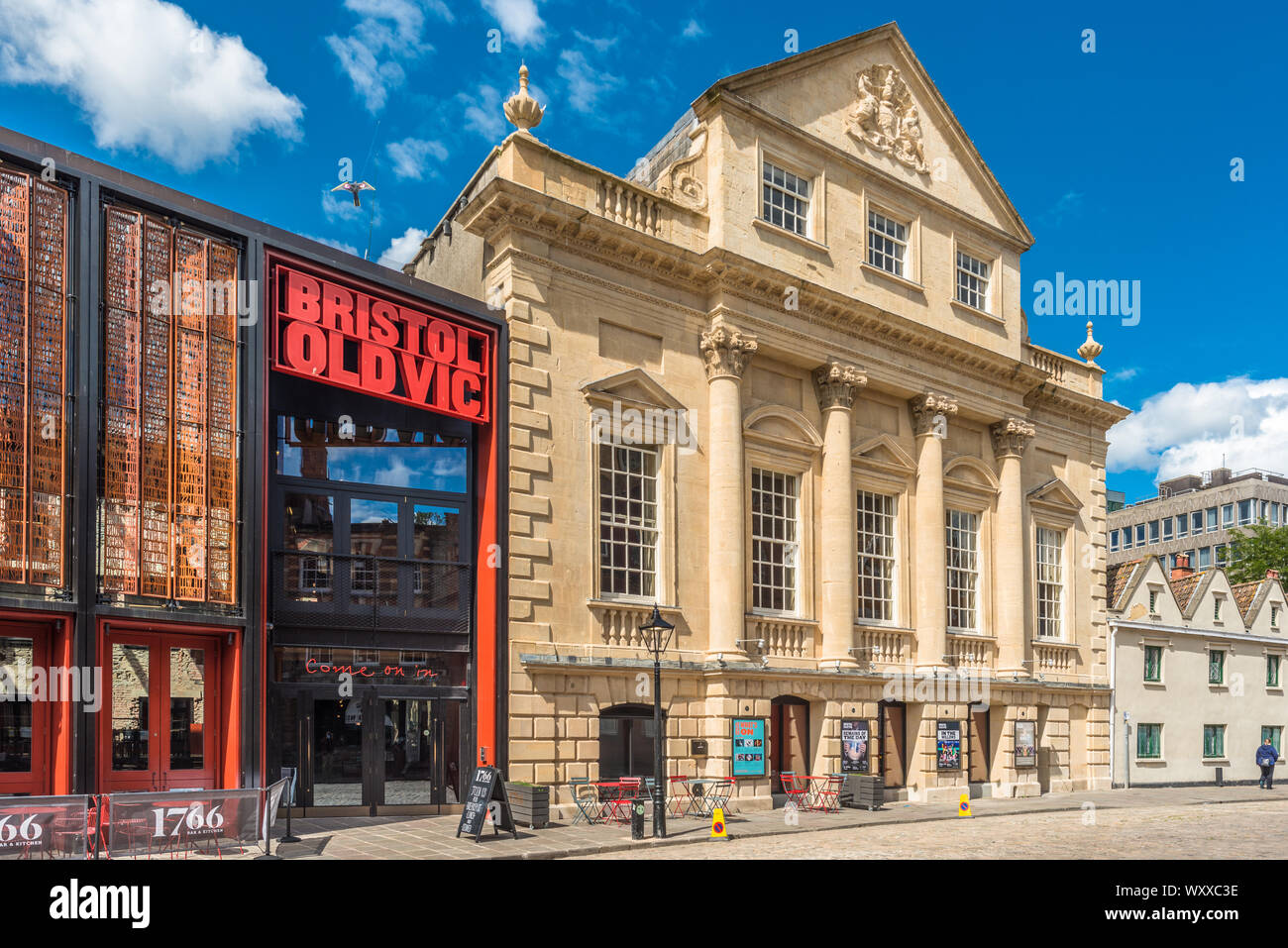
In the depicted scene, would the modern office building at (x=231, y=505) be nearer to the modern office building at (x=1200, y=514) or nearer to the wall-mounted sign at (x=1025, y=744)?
the wall-mounted sign at (x=1025, y=744)

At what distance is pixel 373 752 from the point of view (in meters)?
21.7

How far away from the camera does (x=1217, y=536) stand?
273 feet

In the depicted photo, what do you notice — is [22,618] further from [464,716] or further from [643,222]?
[643,222]

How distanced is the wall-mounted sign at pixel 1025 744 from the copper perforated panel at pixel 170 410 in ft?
73.2

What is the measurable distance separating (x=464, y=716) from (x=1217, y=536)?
7525cm

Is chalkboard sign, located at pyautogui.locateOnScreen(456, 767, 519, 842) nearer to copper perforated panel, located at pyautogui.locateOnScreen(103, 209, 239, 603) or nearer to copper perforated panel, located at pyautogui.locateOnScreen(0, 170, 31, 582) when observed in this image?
copper perforated panel, located at pyautogui.locateOnScreen(103, 209, 239, 603)

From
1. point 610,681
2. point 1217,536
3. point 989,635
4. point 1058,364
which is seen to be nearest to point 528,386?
point 610,681

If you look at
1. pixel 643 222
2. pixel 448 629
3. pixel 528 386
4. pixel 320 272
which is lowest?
pixel 448 629

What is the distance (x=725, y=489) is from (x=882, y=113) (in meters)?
12.3

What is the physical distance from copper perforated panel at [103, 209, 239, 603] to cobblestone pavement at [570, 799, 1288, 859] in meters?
7.98

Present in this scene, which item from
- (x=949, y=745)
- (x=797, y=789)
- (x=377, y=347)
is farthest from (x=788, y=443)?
(x=377, y=347)

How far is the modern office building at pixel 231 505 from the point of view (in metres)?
16.8

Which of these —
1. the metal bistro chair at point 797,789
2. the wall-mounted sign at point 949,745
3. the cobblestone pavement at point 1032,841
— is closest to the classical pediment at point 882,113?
the wall-mounted sign at point 949,745

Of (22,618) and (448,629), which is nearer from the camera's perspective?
(22,618)
